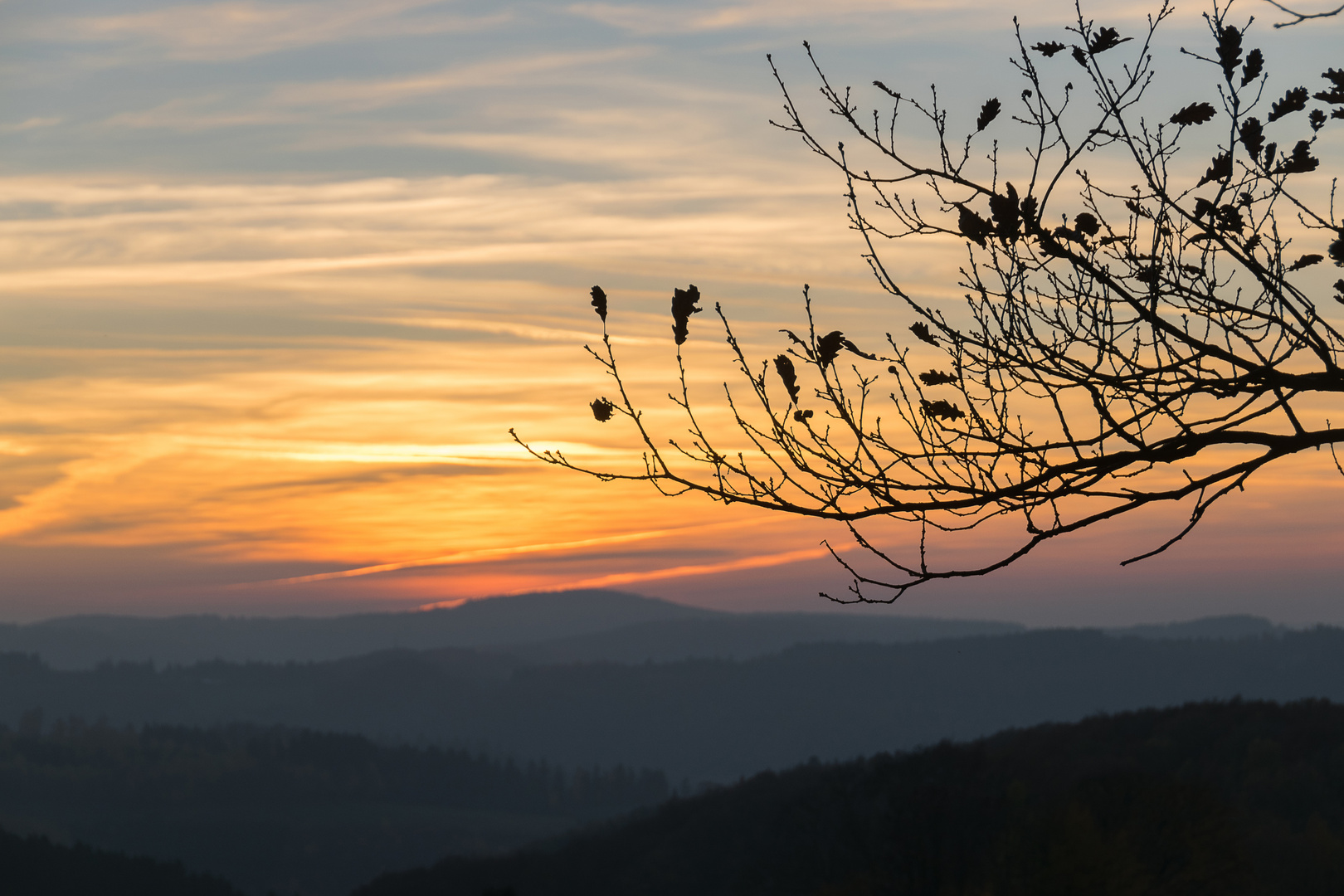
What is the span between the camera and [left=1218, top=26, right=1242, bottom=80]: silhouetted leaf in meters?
8.05

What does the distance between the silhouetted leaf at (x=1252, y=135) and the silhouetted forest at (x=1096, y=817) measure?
36504 millimetres

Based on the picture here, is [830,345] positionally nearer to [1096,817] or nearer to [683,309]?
[683,309]

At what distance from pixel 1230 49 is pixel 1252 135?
583mm

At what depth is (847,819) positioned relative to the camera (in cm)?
6225

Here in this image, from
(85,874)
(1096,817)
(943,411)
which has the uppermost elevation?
(943,411)

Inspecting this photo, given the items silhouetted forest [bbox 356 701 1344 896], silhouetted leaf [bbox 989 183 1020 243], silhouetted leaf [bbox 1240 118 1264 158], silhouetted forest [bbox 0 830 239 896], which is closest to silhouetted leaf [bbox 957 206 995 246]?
A: silhouetted leaf [bbox 989 183 1020 243]

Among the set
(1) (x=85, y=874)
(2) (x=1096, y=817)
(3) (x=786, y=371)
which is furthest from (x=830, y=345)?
(1) (x=85, y=874)

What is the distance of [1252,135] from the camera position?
8.24m

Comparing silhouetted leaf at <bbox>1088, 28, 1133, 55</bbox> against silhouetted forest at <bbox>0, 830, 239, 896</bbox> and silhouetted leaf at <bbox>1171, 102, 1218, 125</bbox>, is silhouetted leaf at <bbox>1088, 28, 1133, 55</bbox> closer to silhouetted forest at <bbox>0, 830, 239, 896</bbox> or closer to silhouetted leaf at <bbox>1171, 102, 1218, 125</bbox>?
silhouetted leaf at <bbox>1171, 102, 1218, 125</bbox>

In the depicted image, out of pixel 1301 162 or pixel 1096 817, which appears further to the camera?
pixel 1096 817

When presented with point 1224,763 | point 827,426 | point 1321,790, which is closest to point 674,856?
point 1224,763

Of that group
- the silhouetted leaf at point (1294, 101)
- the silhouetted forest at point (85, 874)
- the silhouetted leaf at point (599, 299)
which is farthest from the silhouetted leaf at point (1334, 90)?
the silhouetted forest at point (85, 874)

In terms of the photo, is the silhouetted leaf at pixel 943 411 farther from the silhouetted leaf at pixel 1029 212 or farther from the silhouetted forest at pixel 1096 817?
the silhouetted forest at pixel 1096 817

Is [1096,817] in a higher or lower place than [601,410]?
lower
